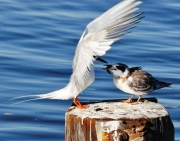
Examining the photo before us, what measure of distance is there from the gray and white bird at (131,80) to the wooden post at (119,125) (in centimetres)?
115

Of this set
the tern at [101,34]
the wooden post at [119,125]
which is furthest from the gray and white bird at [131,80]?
the wooden post at [119,125]

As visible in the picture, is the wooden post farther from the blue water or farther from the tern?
the blue water

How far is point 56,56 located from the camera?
1398 centimetres

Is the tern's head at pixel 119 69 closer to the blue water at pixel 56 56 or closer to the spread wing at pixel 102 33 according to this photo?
the spread wing at pixel 102 33

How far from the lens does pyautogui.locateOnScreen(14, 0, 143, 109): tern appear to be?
6.07 m

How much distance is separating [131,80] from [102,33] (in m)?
1.22

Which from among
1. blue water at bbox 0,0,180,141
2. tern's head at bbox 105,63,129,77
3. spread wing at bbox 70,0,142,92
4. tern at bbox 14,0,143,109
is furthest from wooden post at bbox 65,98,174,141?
blue water at bbox 0,0,180,141

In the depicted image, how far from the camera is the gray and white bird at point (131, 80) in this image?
718cm

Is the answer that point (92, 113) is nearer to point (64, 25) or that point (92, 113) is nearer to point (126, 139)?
point (126, 139)

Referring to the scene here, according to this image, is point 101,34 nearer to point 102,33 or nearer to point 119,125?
point 102,33

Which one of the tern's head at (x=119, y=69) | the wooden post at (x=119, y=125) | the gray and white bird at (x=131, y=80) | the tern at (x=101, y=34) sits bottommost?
the wooden post at (x=119, y=125)

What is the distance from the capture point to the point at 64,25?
16469 millimetres

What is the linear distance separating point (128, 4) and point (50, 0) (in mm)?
13229

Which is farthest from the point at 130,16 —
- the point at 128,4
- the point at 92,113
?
the point at 92,113
